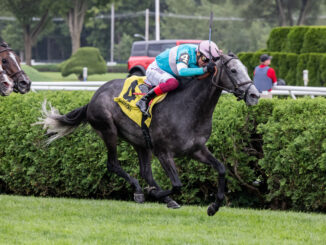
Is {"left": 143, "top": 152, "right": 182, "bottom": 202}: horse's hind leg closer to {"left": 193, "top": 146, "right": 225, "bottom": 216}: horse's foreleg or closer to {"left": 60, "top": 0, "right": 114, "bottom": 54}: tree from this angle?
{"left": 193, "top": 146, "right": 225, "bottom": 216}: horse's foreleg

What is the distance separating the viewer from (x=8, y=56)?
7695 millimetres

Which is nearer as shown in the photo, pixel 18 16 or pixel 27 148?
pixel 27 148

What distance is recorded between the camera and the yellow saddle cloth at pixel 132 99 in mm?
7302

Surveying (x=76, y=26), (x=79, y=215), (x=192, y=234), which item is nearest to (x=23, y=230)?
(x=79, y=215)

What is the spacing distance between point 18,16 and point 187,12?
2446 cm

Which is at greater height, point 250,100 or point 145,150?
point 250,100

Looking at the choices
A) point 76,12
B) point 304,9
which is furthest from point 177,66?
point 304,9

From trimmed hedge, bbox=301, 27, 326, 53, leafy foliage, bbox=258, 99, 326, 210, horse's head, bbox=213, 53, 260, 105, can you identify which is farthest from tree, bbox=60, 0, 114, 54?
horse's head, bbox=213, 53, 260, 105

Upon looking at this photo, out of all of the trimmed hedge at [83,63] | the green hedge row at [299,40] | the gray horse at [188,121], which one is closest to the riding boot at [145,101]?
the gray horse at [188,121]

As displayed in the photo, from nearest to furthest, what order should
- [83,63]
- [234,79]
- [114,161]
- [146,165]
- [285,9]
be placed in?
[234,79]
[146,165]
[114,161]
[83,63]
[285,9]

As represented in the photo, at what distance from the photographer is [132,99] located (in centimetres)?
745

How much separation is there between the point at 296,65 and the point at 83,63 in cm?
2280

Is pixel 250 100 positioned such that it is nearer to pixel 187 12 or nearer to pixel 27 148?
pixel 27 148

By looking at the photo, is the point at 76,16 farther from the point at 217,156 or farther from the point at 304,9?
the point at 217,156
